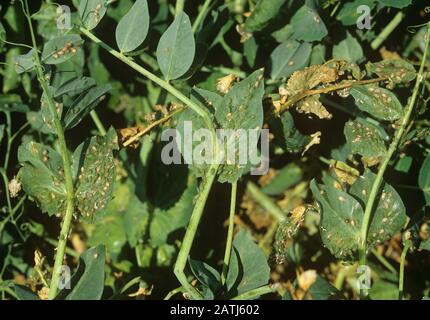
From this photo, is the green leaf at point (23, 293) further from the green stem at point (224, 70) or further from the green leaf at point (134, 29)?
the green stem at point (224, 70)

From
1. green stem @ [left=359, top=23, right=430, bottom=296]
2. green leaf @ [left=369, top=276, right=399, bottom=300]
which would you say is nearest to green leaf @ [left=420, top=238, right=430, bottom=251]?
green stem @ [left=359, top=23, right=430, bottom=296]

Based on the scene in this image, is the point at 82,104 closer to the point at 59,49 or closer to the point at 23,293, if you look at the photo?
the point at 59,49

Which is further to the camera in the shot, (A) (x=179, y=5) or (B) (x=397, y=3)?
(A) (x=179, y=5)

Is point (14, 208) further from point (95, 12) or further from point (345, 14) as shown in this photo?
point (345, 14)

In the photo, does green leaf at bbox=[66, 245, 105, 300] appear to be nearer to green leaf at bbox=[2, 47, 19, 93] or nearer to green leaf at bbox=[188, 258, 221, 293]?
green leaf at bbox=[188, 258, 221, 293]

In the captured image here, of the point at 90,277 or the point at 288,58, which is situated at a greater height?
the point at 288,58

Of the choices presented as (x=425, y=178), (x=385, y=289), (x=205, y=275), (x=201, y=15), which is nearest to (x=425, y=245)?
(x=425, y=178)

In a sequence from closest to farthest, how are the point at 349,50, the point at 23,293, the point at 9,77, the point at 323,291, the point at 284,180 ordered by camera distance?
1. the point at 23,293
2. the point at 323,291
3. the point at 349,50
4. the point at 9,77
5. the point at 284,180
